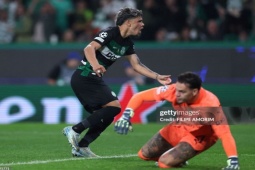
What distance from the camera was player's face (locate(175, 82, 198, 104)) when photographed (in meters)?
9.28

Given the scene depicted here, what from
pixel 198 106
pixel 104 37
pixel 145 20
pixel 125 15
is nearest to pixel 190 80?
pixel 198 106

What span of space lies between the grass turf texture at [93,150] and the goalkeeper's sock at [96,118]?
0.45m

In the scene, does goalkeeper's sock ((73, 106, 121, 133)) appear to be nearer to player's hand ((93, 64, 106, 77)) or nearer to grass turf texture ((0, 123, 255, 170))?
grass turf texture ((0, 123, 255, 170))

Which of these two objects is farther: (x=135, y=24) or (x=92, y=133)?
(x=92, y=133)

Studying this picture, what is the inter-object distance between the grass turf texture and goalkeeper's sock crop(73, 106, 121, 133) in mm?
448

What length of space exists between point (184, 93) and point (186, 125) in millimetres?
707

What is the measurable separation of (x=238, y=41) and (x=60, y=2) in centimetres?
527

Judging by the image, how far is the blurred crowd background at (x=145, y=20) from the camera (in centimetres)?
2056

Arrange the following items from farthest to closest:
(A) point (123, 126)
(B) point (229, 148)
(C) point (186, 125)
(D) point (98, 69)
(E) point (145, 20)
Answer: (E) point (145, 20), (D) point (98, 69), (C) point (186, 125), (A) point (123, 126), (B) point (229, 148)

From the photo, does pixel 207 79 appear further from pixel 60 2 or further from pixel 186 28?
pixel 60 2

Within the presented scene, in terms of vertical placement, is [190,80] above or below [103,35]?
below

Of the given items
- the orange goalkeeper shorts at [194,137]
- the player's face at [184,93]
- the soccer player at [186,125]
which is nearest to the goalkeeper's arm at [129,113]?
the soccer player at [186,125]

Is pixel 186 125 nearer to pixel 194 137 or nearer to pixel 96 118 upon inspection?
pixel 194 137

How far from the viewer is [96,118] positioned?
1104cm
